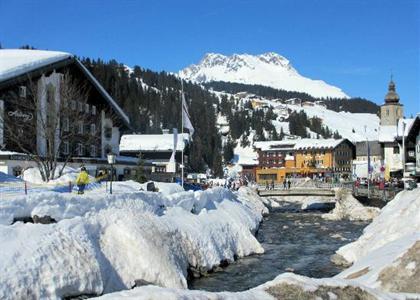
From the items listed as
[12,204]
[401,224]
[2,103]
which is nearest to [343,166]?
[2,103]

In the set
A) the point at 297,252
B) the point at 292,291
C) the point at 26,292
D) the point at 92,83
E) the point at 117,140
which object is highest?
the point at 92,83

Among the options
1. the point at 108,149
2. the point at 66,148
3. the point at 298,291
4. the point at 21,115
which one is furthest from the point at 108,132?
the point at 298,291

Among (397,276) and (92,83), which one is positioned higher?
(92,83)

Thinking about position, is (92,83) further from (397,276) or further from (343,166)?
(343,166)

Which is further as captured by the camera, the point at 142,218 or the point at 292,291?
the point at 142,218

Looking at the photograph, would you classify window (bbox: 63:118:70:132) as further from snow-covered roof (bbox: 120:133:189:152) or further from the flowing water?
snow-covered roof (bbox: 120:133:189:152)

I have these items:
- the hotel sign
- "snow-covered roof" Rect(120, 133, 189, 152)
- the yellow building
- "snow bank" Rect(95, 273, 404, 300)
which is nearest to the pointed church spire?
the yellow building

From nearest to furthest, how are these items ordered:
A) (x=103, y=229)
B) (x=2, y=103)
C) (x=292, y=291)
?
(x=292, y=291), (x=103, y=229), (x=2, y=103)

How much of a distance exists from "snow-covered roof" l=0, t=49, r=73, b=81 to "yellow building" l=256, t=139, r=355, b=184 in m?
90.1

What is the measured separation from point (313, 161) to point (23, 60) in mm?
102311

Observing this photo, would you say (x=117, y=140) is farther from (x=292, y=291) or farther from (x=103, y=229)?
(x=292, y=291)

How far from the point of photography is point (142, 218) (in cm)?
2084

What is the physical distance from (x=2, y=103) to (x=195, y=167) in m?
110

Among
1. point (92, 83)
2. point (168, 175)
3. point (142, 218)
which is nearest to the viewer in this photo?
point (142, 218)
